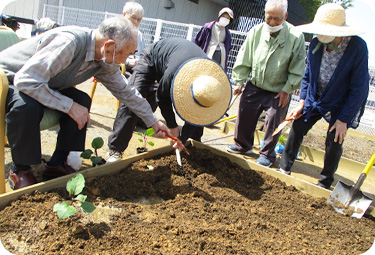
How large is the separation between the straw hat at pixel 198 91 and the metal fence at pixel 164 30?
5060 mm

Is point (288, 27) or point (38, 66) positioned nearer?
point (38, 66)

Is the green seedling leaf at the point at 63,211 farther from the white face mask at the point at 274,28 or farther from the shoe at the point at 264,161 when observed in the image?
the white face mask at the point at 274,28

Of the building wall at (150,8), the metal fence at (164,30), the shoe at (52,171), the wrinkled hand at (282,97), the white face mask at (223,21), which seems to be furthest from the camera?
the building wall at (150,8)

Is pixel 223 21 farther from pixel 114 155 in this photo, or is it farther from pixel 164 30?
pixel 164 30

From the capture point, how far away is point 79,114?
195cm

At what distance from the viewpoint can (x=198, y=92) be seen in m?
2.30

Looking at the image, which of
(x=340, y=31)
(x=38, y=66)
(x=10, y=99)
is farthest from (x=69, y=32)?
(x=340, y=31)

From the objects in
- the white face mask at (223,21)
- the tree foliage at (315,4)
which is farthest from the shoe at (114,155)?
the tree foliage at (315,4)

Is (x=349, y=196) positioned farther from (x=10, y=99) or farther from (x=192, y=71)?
(x=10, y=99)

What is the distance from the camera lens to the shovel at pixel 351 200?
240 centimetres

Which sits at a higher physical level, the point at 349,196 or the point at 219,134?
the point at 349,196

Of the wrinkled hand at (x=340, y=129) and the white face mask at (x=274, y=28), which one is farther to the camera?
the white face mask at (x=274, y=28)

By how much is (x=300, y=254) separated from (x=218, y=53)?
12.7 ft

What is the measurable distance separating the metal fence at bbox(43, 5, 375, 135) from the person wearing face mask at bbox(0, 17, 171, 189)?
572 centimetres
